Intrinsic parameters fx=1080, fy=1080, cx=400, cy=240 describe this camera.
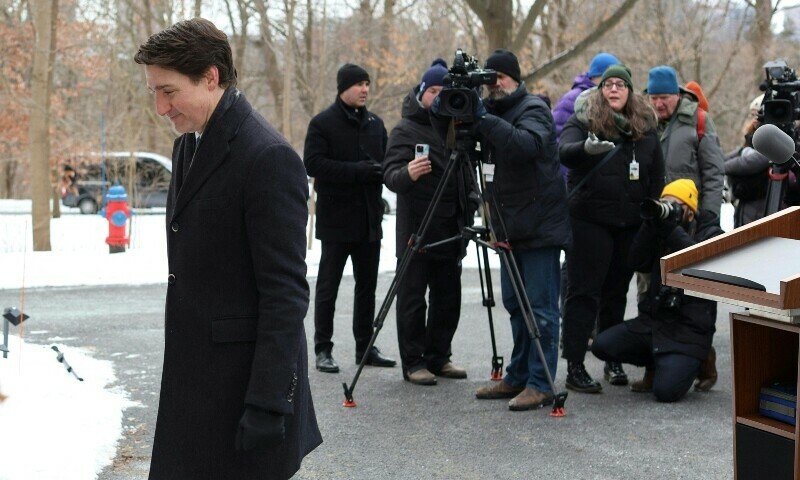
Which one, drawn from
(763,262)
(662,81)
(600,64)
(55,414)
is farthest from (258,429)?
(600,64)

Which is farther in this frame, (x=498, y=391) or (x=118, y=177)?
(x=118, y=177)

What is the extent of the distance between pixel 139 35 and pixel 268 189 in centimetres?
1745

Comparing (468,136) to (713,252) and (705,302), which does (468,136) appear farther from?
(713,252)

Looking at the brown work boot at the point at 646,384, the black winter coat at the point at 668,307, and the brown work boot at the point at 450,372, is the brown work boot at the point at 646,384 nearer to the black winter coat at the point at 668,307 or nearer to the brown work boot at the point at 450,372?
the black winter coat at the point at 668,307

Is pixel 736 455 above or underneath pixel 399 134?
underneath

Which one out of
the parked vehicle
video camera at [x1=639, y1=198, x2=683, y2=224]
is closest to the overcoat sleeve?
video camera at [x1=639, y1=198, x2=683, y2=224]

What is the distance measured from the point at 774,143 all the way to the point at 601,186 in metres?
3.55

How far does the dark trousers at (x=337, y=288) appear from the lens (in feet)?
24.5

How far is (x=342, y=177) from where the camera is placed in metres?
7.32

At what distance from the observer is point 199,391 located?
2.94 metres

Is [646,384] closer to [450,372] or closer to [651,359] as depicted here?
[651,359]

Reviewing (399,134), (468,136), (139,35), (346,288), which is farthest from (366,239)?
(139,35)

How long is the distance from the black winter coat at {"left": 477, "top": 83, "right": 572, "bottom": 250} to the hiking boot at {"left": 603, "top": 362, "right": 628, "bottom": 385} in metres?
1.15

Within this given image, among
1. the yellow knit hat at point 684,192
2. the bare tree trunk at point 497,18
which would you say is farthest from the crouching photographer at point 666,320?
the bare tree trunk at point 497,18
